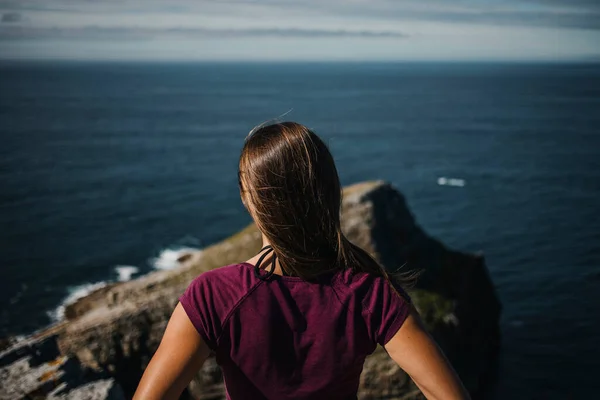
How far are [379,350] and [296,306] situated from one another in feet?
64.5

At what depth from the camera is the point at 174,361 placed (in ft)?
7.64

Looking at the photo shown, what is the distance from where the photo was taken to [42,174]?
77.1 meters

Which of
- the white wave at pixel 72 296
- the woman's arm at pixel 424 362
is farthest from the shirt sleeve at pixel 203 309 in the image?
the white wave at pixel 72 296

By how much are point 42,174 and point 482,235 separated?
192 ft

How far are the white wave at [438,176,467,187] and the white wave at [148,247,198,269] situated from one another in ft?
117

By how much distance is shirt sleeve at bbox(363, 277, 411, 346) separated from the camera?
2.48 meters

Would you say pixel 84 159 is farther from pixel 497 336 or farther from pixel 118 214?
pixel 497 336

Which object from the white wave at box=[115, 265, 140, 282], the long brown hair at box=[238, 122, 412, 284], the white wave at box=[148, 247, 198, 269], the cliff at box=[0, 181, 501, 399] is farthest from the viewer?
the white wave at box=[148, 247, 198, 269]

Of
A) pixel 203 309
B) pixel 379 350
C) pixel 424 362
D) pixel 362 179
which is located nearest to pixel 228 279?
pixel 203 309

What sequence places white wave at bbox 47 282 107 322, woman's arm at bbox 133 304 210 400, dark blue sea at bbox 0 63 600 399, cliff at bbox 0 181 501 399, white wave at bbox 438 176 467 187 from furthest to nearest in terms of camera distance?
white wave at bbox 438 176 467 187, white wave at bbox 47 282 107 322, dark blue sea at bbox 0 63 600 399, cliff at bbox 0 181 501 399, woman's arm at bbox 133 304 210 400

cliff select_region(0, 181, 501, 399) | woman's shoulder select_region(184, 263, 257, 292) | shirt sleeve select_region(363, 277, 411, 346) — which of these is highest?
woman's shoulder select_region(184, 263, 257, 292)

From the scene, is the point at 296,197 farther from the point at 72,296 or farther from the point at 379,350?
the point at 72,296

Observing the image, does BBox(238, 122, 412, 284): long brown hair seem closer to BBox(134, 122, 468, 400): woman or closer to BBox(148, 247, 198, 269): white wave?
BBox(134, 122, 468, 400): woman

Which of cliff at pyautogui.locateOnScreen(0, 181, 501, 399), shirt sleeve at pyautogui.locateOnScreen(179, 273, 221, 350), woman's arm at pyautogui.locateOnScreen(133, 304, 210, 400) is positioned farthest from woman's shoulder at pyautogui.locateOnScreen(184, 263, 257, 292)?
cliff at pyautogui.locateOnScreen(0, 181, 501, 399)
